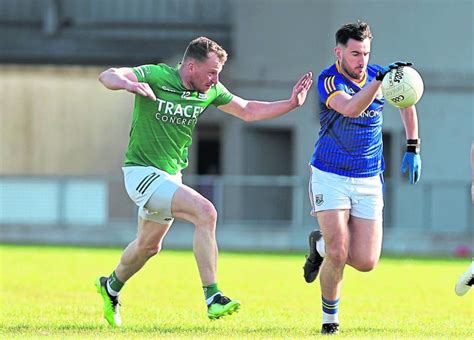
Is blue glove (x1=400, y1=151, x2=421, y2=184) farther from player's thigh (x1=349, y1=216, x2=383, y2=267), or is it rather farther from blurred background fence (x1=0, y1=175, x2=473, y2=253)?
blurred background fence (x1=0, y1=175, x2=473, y2=253)

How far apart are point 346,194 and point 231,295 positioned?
17.1 ft

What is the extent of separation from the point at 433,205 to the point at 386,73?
19088 mm

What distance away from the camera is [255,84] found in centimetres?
3431

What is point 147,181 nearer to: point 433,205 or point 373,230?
point 373,230

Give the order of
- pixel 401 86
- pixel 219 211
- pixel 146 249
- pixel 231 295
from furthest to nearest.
Answer: pixel 219 211 < pixel 231 295 < pixel 146 249 < pixel 401 86

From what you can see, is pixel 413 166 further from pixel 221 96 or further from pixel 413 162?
pixel 221 96

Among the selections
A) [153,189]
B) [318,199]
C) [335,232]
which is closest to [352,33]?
[318,199]

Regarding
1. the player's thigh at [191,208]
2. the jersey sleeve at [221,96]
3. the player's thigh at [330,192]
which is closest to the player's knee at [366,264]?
the player's thigh at [330,192]

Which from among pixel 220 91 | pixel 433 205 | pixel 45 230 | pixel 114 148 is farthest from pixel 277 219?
pixel 220 91

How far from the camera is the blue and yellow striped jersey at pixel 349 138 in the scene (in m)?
11.5

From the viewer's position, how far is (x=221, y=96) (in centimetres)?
1215

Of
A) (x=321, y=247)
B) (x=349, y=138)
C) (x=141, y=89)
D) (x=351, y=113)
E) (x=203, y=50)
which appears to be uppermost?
(x=203, y=50)

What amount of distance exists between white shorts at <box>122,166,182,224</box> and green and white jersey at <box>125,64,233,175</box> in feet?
0.27

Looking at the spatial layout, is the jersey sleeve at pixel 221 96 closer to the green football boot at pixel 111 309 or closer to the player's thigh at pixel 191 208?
the player's thigh at pixel 191 208
